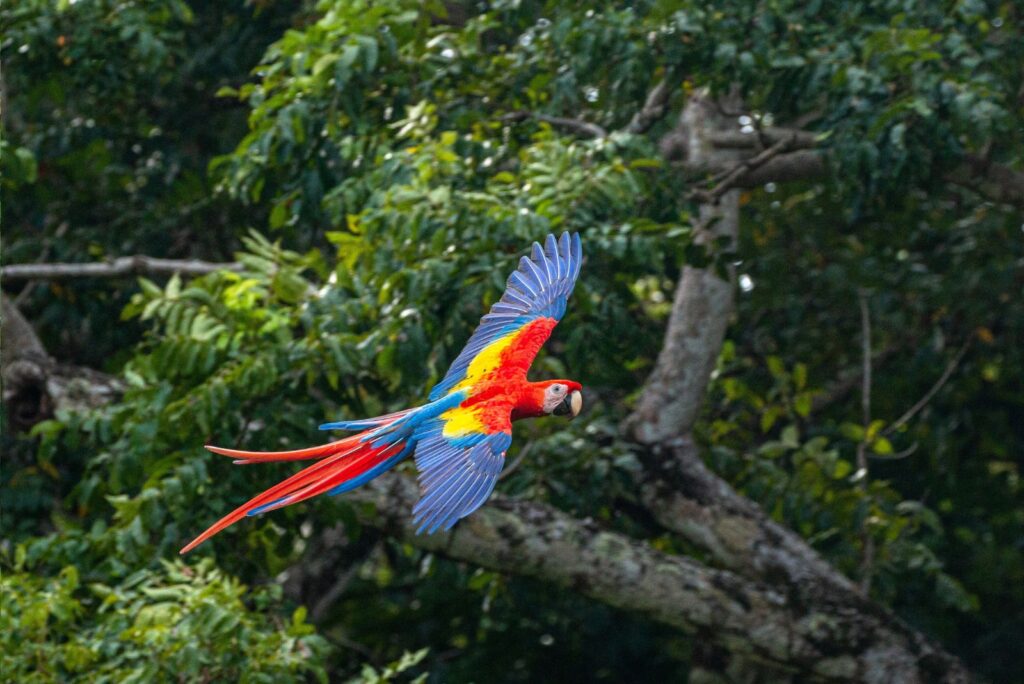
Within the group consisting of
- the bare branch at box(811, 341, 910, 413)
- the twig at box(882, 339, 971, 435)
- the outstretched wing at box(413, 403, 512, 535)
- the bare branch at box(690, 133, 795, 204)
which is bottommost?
the bare branch at box(811, 341, 910, 413)

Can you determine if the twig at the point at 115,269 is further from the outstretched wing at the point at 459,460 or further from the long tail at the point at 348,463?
the outstretched wing at the point at 459,460

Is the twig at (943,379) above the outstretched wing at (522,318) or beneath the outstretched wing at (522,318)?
beneath

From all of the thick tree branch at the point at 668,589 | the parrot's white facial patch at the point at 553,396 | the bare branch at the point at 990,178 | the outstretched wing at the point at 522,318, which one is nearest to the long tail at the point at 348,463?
the outstretched wing at the point at 522,318

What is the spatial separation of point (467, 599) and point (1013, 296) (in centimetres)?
261

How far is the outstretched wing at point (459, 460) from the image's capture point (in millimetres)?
2865

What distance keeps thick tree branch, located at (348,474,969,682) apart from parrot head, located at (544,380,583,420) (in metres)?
1.25

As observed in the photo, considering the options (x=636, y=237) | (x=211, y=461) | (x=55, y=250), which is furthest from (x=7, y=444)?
(x=636, y=237)

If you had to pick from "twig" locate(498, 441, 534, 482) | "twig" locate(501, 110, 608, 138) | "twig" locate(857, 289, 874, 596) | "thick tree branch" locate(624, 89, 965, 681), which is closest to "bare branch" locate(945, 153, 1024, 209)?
"thick tree branch" locate(624, 89, 965, 681)

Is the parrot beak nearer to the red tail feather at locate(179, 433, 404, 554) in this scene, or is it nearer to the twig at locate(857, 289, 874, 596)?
the red tail feather at locate(179, 433, 404, 554)

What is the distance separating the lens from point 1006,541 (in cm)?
668

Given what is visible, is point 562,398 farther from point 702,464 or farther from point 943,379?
point 943,379

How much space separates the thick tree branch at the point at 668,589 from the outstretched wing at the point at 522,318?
4.27ft

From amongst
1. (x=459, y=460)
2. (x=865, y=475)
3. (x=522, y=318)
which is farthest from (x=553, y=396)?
(x=865, y=475)

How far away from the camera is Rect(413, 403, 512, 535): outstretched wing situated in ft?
9.40
